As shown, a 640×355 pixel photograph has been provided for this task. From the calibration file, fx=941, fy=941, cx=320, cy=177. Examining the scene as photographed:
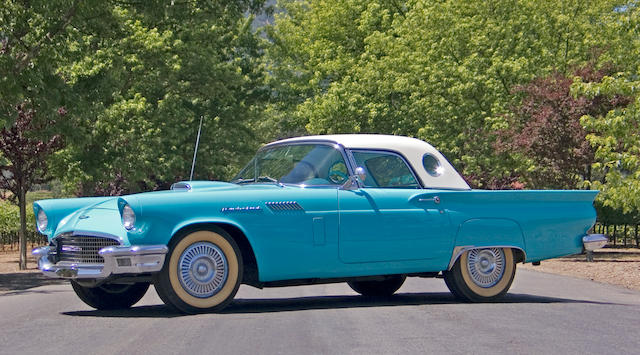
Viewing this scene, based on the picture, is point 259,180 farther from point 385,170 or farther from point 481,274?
point 481,274

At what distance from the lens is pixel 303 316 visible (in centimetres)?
805

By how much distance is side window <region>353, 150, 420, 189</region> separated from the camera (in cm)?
935

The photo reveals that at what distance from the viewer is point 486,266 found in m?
9.64

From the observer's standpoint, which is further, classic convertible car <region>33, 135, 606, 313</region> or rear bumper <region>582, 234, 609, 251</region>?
rear bumper <region>582, 234, 609, 251</region>

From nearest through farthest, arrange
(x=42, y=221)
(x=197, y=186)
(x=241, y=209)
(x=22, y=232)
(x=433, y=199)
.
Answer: (x=241, y=209)
(x=197, y=186)
(x=42, y=221)
(x=433, y=199)
(x=22, y=232)

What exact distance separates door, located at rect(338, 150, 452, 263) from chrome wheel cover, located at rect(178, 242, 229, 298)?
3.90ft

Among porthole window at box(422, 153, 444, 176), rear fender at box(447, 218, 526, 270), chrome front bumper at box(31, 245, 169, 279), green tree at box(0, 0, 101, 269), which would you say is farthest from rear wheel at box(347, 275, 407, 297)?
green tree at box(0, 0, 101, 269)

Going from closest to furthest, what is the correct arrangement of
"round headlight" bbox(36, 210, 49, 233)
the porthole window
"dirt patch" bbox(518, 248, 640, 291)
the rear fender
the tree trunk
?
1. "round headlight" bbox(36, 210, 49, 233)
2. the rear fender
3. the porthole window
4. "dirt patch" bbox(518, 248, 640, 291)
5. the tree trunk

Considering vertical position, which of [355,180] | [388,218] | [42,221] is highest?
[355,180]

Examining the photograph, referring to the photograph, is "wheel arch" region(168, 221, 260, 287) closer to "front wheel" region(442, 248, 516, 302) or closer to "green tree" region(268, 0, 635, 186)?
"front wheel" region(442, 248, 516, 302)

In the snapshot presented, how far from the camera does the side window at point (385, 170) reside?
368 inches

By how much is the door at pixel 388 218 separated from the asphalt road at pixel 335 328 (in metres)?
0.53

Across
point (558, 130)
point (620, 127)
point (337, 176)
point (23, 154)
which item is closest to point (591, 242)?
point (337, 176)

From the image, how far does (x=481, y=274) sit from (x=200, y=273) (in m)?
3.05
